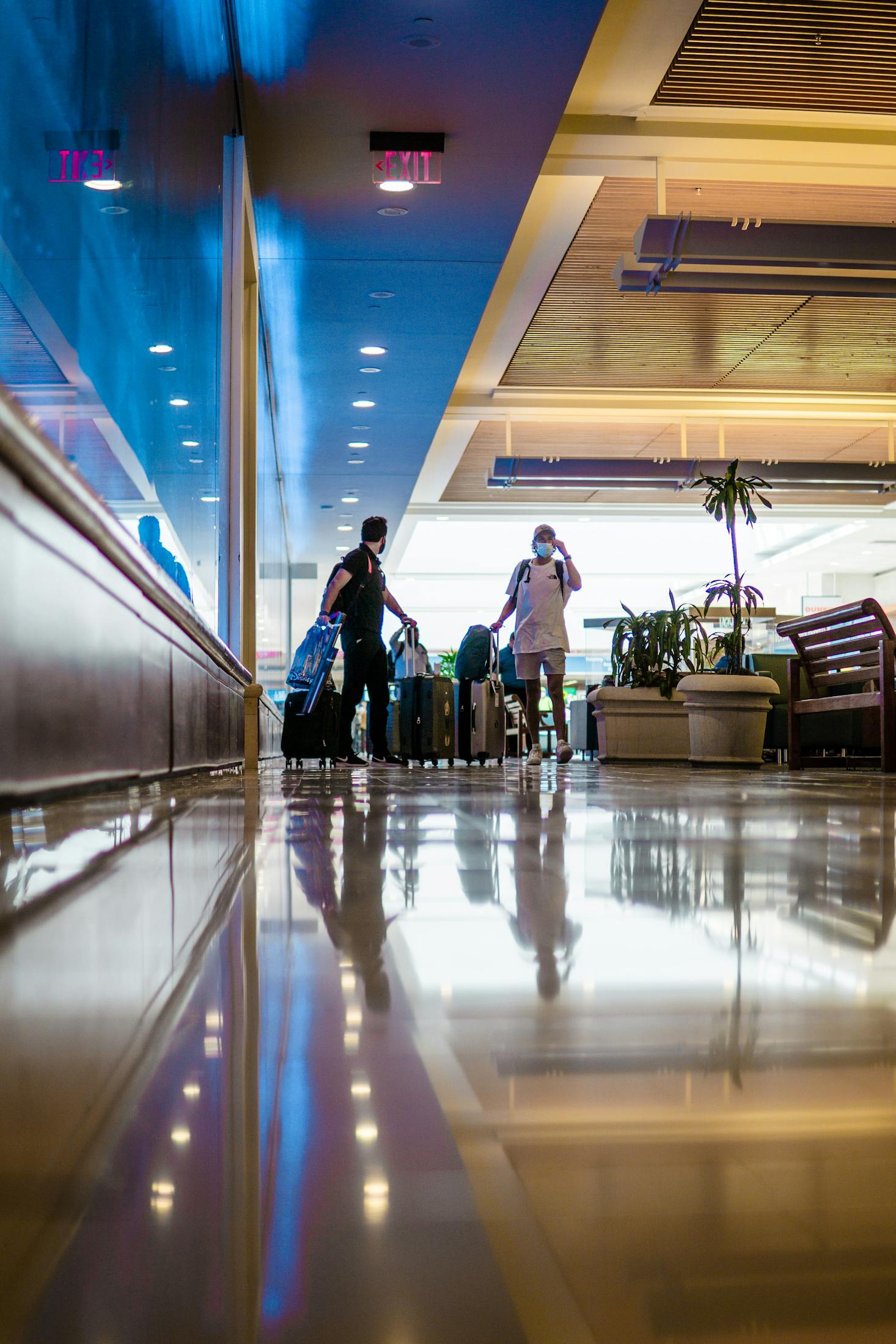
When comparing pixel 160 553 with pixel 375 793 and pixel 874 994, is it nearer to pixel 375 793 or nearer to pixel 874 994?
pixel 375 793

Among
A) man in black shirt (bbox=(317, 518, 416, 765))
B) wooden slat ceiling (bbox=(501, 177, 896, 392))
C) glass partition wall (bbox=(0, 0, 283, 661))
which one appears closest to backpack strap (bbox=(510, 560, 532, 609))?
man in black shirt (bbox=(317, 518, 416, 765))

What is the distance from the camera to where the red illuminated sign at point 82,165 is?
6.82 ft

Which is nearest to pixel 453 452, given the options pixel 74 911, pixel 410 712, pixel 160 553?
pixel 410 712

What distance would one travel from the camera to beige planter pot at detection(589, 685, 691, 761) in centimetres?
1059

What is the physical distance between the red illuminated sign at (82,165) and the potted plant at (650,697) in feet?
27.0

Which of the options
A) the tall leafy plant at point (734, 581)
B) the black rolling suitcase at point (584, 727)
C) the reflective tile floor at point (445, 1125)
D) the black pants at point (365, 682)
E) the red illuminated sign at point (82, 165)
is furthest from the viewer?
the black rolling suitcase at point (584, 727)

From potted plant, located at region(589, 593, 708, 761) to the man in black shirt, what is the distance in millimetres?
3488

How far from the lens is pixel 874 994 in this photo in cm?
51

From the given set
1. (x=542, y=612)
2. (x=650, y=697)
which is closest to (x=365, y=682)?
(x=542, y=612)

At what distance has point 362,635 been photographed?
24.2 feet

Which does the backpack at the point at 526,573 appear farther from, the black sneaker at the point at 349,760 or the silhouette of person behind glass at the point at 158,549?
the silhouette of person behind glass at the point at 158,549

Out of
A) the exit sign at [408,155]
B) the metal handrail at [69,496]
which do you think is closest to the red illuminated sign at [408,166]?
the exit sign at [408,155]

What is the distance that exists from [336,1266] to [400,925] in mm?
504

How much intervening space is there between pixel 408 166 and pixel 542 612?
343cm
